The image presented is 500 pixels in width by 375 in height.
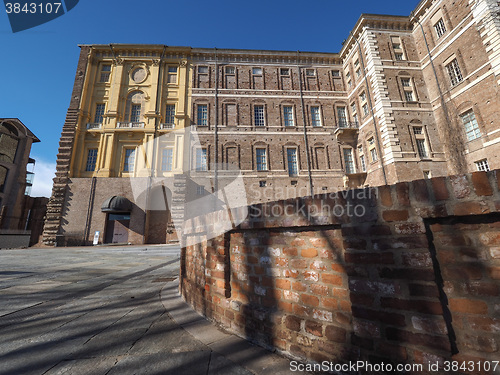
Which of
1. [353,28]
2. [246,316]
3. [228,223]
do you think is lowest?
[246,316]

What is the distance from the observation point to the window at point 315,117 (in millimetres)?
21188

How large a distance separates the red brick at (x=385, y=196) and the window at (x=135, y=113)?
22635 mm

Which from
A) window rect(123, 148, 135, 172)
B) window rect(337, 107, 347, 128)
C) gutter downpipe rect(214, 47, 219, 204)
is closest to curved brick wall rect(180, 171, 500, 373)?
gutter downpipe rect(214, 47, 219, 204)

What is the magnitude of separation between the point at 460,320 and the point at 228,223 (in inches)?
70.8

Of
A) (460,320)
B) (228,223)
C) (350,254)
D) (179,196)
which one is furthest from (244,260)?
(179,196)

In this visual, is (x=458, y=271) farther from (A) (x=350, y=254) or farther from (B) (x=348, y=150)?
(B) (x=348, y=150)

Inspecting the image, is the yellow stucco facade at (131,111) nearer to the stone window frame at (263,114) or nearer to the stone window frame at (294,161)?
the stone window frame at (263,114)

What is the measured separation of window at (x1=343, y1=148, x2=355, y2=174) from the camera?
65.9 ft

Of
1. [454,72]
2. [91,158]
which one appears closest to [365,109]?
[454,72]

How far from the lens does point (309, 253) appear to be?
5.78 ft

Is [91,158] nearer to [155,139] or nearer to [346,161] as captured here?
[155,139]

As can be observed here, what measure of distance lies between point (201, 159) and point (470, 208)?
19.5 m

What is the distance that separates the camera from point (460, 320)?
4.02 feet

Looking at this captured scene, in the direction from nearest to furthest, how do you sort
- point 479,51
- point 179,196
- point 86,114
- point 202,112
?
1. point 479,51
2. point 179,196
3. point 86,114
4. point 202,112
